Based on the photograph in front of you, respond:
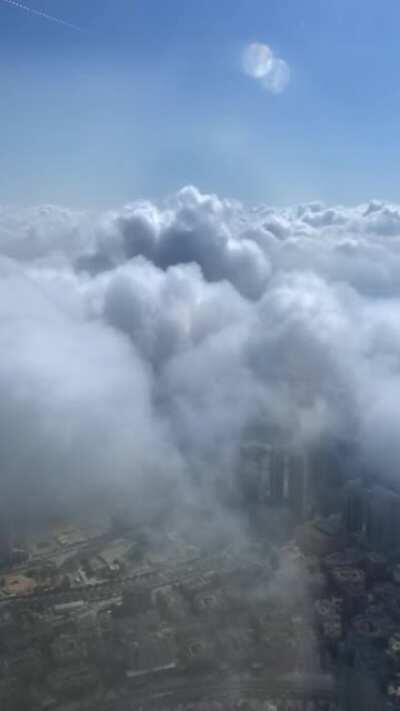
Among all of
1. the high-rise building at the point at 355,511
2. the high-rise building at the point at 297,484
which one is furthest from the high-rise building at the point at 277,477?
the high-rise building at the point at 355,511

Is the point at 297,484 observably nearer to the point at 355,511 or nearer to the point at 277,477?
the point at 277,477

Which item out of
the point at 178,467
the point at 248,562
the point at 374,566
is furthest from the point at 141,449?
the point at 374,566

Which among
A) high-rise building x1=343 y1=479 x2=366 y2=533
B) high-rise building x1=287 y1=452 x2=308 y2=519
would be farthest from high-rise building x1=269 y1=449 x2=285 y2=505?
high-rise building x1=343 y1=479 x2=366 y2=533

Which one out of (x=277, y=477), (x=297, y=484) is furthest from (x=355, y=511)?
(x=277, y=477)

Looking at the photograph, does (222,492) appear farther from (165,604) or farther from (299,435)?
(165,604)

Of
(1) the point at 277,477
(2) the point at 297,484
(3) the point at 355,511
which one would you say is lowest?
(3) the point at 355,511

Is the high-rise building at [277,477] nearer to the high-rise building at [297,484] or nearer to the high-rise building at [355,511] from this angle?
the high-rise building at [297,484]

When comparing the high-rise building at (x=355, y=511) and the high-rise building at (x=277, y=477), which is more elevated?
the high-rise building at (x=277, y=477)

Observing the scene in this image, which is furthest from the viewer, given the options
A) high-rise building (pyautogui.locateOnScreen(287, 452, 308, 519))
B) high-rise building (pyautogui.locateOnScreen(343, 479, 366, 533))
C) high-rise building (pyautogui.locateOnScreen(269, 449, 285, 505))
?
high-rise building (pyautogui.locateOnScreen(269, 449, 285, 505))

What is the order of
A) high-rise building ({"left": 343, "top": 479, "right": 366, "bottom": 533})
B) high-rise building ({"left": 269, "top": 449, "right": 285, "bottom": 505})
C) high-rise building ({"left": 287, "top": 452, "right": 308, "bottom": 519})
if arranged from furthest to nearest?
high-rise building ({"left": 269, "top": 449, "right": 285, "bottom": 505})
high-rise building ({"left": 287, "top": 452, "right": 308, "bottom": 519})
high-rise building ({"left": 343, "top": 479, "right": 366, "bottom": 533})

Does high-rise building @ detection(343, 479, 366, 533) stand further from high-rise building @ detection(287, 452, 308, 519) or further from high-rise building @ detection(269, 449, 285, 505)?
high-rise building @ detection(269, 449, 285, 505)

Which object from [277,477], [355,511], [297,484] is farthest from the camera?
[277,477]
